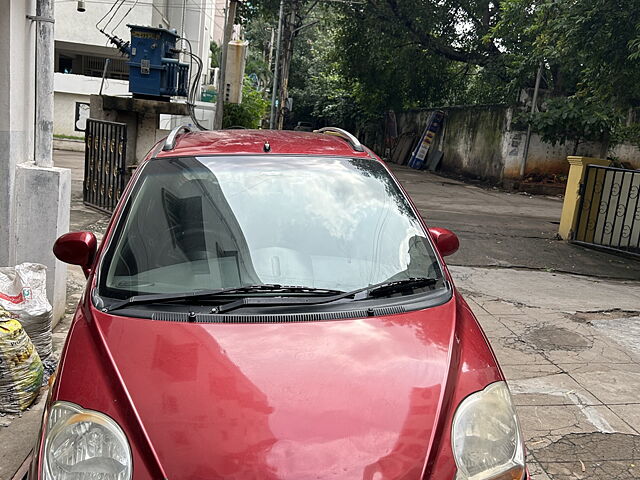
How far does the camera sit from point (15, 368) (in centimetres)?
355

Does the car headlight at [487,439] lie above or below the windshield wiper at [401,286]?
below

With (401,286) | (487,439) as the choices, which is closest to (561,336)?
(401,286)

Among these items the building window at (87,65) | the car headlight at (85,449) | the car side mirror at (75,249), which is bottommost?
the car headlight at (85,449)

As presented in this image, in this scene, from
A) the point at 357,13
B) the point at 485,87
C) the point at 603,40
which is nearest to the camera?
the point at 603,40

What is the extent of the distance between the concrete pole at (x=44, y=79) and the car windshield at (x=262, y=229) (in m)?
1.98

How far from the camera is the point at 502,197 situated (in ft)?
56.1

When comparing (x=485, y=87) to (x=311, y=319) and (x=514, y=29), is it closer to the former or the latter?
(x=514, y=29)

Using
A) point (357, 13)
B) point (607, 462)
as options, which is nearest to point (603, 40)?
point (607, 462)

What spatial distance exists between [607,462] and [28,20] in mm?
4912

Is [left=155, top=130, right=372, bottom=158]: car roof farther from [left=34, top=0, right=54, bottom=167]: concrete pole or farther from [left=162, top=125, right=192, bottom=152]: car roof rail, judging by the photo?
[left=34, top=0, right=54, bottom=167]: concrete pole

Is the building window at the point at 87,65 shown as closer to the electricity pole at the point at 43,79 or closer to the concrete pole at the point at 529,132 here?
the concrete pole at the point at 529,132

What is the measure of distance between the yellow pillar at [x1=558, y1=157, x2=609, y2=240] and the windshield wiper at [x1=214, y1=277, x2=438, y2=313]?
323 inches

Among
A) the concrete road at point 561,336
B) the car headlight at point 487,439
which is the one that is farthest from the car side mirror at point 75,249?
the concrete road at point 561,336

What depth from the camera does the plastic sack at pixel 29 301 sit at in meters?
3.99
